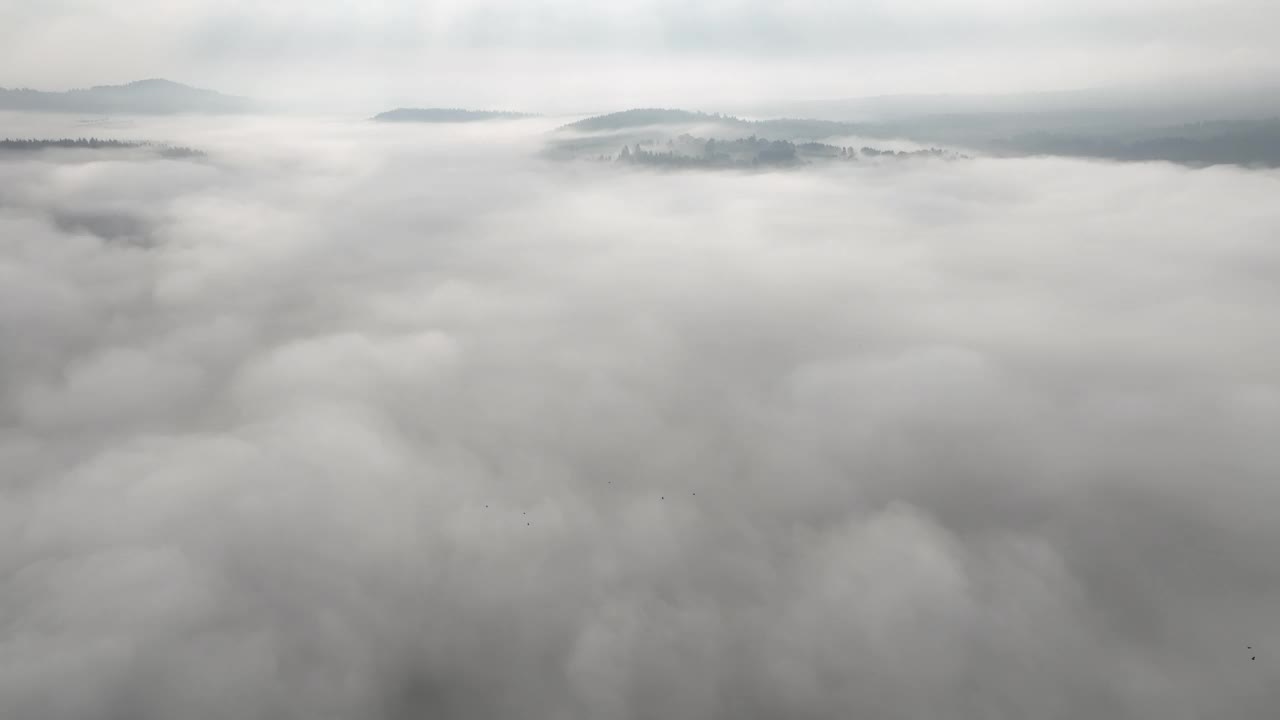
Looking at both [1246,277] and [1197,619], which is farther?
[1246,277]

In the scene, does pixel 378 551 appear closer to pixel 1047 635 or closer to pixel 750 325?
pixel 1047 635

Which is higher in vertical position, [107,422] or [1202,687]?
[107,422]

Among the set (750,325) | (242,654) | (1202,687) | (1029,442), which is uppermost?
(750,325)

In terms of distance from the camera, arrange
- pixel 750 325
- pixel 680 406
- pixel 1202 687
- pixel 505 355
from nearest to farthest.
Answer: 1. pixel 1202 687
2. pixel 680 406
3. pixel 505 355
4. pixel 750 325

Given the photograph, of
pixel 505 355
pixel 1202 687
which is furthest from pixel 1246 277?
pixel 505 355

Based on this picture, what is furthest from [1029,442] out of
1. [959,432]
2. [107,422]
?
[107,422]

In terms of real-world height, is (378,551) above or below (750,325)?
below

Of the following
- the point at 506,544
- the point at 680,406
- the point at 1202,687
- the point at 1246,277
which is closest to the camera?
the point at 1202,687

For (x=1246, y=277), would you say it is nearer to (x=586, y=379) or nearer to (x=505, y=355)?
(x=586, y=379)

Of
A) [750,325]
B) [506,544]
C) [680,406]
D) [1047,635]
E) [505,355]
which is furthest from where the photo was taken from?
[750,325]
